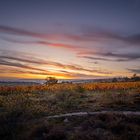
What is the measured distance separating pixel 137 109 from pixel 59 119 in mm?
5907

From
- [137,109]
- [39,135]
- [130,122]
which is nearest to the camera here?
[39,135]

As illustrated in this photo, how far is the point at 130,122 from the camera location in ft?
40.1

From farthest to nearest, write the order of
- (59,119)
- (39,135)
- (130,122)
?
(59,119)
(130,122)
(39,135)

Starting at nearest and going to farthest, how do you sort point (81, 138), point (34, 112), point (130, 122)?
point (81, 138) < point (130, 122) < point (34, 112)

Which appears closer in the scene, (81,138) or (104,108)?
(81,138)

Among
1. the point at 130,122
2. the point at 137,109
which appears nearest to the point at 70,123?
the point at 130,122

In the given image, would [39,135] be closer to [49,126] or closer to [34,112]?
[49,126]

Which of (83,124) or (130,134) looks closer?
(130,134)

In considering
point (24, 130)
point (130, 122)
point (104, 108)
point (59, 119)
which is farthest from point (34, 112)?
point (130, 122)

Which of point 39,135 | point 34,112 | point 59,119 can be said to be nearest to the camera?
point 39,135

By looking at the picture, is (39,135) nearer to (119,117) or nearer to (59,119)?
(59,119)

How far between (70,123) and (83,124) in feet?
2.67

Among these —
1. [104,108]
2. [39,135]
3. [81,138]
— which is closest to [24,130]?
[39,135]

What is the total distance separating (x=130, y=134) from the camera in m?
10.5
